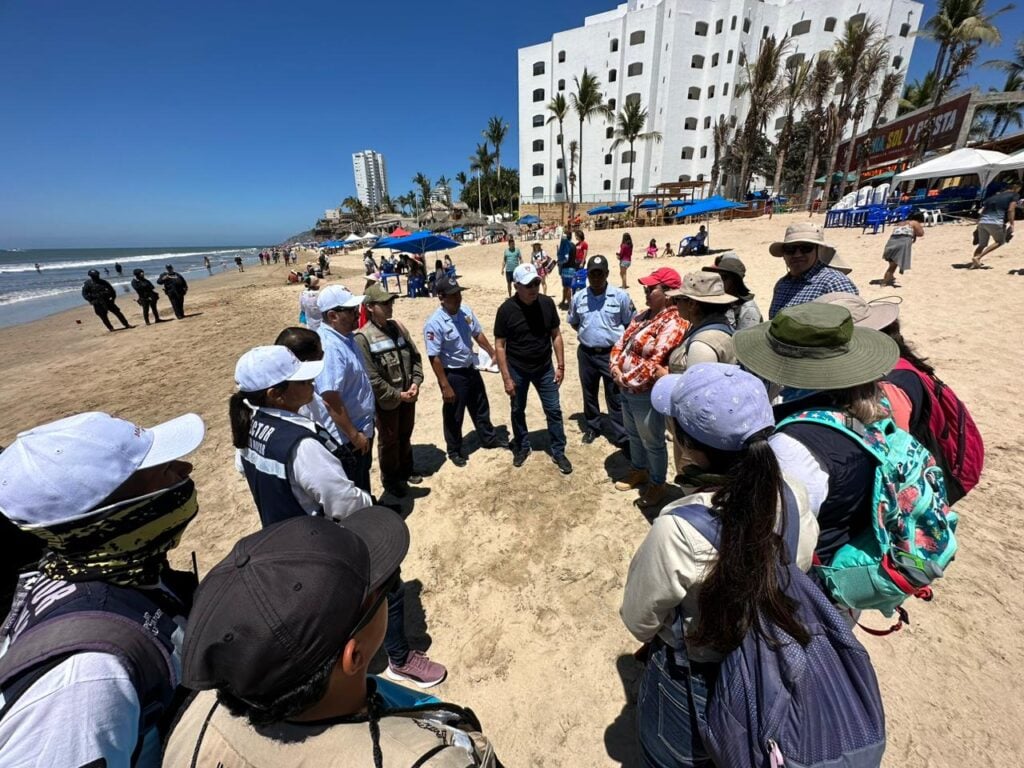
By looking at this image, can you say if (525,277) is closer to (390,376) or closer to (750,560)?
(390,376)

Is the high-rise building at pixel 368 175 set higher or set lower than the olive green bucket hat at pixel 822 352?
higher

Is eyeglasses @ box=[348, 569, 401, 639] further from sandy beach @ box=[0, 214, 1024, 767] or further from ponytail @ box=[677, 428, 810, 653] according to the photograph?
sandy beach @ box=[0, 214, 1024, 767]

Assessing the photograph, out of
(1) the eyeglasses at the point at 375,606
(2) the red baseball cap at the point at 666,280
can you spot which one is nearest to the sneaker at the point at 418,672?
(1) the eyeglasses at the point at 375,606

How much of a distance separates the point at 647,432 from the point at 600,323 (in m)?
1.29

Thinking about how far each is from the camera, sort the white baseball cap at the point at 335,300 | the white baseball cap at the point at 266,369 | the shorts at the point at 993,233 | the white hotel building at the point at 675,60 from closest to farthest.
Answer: the white baseball cap at the point at 266,369, the white baseball cap at the point at 335,300, the shorts at the point at 993,233, the white hotel building at the point at 675,60

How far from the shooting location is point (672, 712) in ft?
4.75

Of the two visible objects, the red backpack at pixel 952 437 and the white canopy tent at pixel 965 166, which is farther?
the white canopy tent at pixel 965 166

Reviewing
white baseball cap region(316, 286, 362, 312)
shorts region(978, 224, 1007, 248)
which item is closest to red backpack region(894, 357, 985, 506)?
white baseball cap region(316, 286, 362, 312)

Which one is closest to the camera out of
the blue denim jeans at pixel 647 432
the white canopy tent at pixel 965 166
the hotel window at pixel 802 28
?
the blue denim jeans at pixel 647 432

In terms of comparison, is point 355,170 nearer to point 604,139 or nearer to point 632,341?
point 604,139

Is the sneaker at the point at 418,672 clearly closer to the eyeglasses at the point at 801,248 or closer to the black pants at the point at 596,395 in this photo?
the black pants at the point at 596,395

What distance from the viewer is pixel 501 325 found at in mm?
4152

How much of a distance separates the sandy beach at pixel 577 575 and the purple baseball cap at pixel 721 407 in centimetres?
201

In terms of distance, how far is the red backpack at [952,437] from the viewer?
1867 mm
